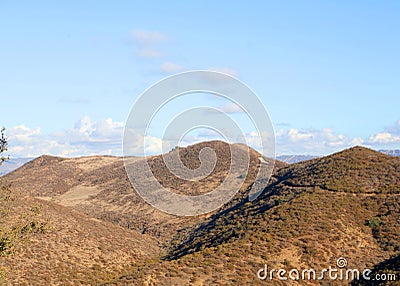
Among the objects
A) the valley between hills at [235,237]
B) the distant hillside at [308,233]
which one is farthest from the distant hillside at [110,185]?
the distant hillside at [308,233]

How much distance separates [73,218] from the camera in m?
66.9

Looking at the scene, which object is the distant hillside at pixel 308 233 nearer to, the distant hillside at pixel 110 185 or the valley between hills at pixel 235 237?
the valley between hills at pixel 235 237

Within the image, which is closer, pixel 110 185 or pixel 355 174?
pixel 355 174

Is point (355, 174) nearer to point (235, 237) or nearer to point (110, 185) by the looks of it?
point (235, 237)

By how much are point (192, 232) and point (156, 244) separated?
7.61 meters

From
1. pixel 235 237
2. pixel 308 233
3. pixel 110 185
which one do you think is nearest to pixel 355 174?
pixel 308 233

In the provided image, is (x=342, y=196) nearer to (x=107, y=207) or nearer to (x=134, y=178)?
(x=107, y=207)

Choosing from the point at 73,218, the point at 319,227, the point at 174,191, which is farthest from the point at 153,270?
the point at 174,191

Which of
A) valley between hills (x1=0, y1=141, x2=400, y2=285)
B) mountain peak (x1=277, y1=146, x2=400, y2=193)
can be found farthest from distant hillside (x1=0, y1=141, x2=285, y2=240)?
mountain peak (x1=277, y1=146, x2=400, y2=193)

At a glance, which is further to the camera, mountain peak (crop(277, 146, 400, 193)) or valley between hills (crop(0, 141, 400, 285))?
mountain peak (crop(277, 146, 400, 193))

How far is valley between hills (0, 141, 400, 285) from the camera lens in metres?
37.7

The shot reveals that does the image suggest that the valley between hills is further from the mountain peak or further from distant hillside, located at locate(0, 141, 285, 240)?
distant hillside, located at locate(0, 141, 285, 240)

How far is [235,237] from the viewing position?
1871 inches

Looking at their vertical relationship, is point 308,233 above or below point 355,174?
below
